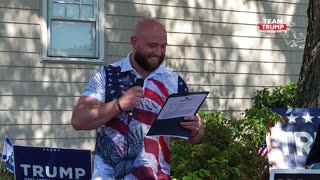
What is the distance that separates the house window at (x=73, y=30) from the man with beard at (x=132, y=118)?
521 cm

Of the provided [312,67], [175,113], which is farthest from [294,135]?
[175,113]

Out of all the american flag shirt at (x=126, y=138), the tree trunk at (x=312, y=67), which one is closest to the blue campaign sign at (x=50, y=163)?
the american flag shirt at (x=126, y=138)

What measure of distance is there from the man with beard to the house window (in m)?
5.21

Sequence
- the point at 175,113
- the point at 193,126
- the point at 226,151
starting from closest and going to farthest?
the point at 175,113 → the point at 193,126 → the point at 226,151

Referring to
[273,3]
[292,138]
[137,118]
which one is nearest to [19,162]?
[137,118]

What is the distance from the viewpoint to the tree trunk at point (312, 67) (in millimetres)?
6367

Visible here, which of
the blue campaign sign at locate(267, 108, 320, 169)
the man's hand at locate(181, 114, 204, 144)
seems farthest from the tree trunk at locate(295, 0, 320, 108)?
the man's hand at locate(181, 114, 204, 144)

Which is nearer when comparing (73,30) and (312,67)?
(312,67)

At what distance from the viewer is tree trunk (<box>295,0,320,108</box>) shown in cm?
637

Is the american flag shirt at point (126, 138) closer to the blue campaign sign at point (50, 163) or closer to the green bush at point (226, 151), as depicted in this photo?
the blue campaign sign at point (50, 163)

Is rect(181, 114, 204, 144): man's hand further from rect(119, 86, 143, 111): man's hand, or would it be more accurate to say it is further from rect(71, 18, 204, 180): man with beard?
rect(119, 86, 143, 111): man's hand

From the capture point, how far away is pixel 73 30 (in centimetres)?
819

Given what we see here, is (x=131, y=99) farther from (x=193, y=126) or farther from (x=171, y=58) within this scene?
(x=171, y=58)

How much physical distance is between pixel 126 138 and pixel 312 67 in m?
4.15
